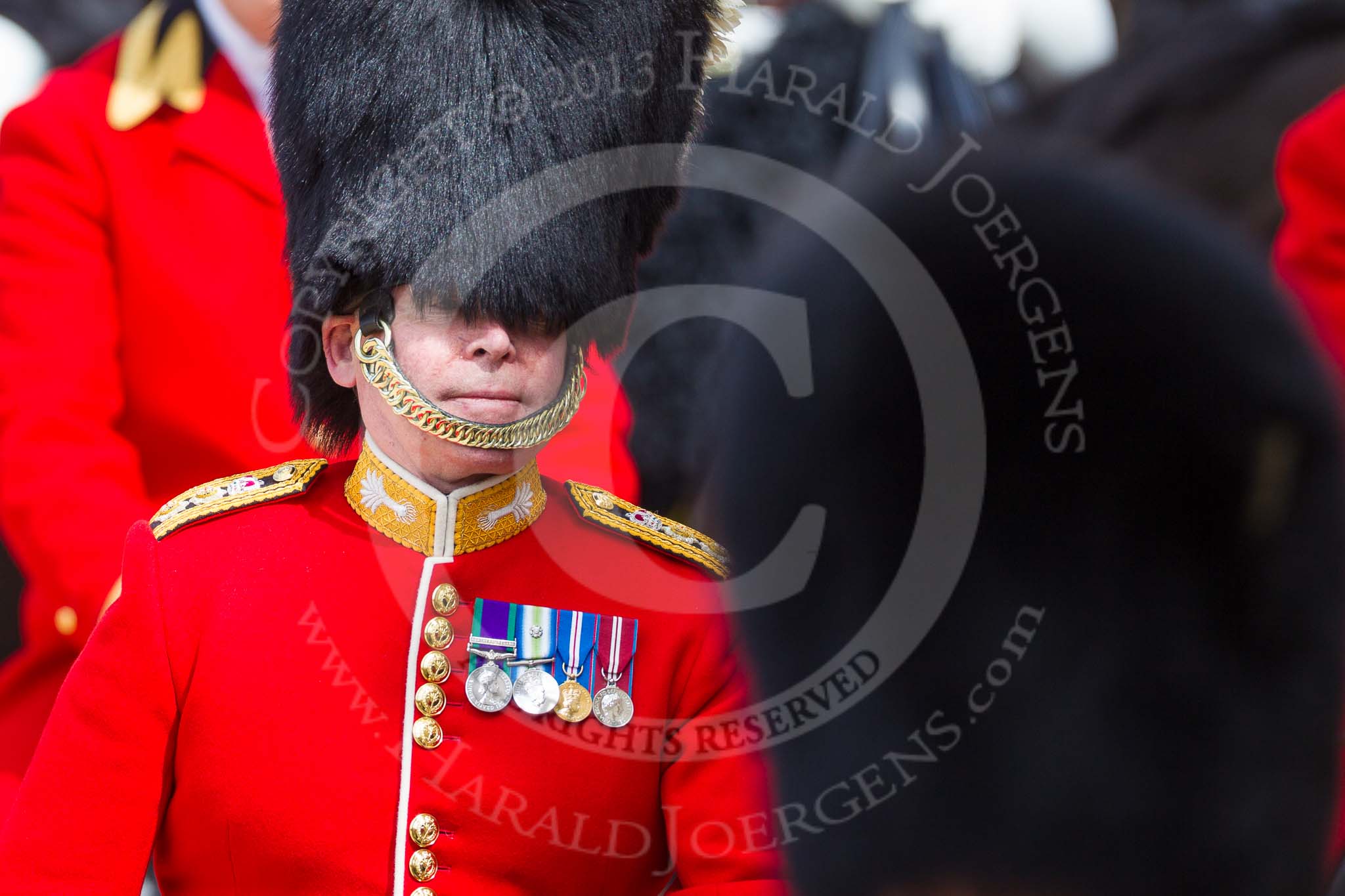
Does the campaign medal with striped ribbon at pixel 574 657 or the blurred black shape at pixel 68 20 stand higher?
the blurred black shape at pixel 68 20

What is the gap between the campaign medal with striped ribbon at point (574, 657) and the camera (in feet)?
4.50

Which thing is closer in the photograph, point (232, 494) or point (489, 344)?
point (489, 344)

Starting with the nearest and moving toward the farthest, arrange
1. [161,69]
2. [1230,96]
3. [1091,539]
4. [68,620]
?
[1091,539] → [68,620] → [161,69] → [1230,96]

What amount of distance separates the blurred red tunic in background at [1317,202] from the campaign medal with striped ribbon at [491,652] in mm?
1068

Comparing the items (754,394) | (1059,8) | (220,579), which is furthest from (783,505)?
(1059,8)

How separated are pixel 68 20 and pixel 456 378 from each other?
1.24 meters

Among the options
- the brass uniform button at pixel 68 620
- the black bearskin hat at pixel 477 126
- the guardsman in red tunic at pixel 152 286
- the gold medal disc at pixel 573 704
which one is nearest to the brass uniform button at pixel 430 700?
the gold medal disc at pixel 573 704

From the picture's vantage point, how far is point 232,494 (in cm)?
145

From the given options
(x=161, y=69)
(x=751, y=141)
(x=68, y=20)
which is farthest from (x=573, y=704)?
(x=68, y=20)

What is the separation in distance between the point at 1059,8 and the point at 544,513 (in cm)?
132

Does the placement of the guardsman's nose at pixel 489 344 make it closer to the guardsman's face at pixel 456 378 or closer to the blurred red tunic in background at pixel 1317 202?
the guardsman's face at pixel 456 378

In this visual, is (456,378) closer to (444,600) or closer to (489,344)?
(489,344)

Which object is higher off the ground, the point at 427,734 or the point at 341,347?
the point at 341,347

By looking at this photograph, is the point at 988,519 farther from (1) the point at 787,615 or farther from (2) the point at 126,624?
(2) the point at 126,624
